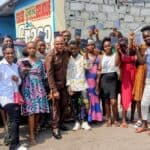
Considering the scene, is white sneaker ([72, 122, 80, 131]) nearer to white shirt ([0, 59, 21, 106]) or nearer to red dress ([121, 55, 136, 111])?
red dress ([121, 55, 136, 111])

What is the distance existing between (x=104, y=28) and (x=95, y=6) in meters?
0.74

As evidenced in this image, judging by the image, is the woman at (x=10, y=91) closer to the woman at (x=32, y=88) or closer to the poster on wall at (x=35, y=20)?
the woman at (x=32, y=88)

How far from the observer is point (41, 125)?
7.08m

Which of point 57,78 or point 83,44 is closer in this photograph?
point 57,78

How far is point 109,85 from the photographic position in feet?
23.6

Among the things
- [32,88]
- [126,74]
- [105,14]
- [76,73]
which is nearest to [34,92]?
[32,88]

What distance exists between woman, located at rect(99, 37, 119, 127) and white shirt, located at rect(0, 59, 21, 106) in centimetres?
184

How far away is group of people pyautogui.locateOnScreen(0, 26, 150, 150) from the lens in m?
5.99

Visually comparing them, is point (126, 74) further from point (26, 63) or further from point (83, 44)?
point (26, 63)

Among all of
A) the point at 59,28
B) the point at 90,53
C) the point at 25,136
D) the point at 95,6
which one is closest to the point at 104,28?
the point at 95,6

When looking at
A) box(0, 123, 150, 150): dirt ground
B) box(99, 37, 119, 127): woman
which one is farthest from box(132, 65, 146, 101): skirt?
box(0, 123, 150, 150): dirt ground

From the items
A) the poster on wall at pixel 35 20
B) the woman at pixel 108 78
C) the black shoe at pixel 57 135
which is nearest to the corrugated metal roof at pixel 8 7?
the poster on wall at pixel 35 20

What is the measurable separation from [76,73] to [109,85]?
2.23 ft

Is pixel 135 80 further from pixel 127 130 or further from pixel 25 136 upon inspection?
pixel 25 136
